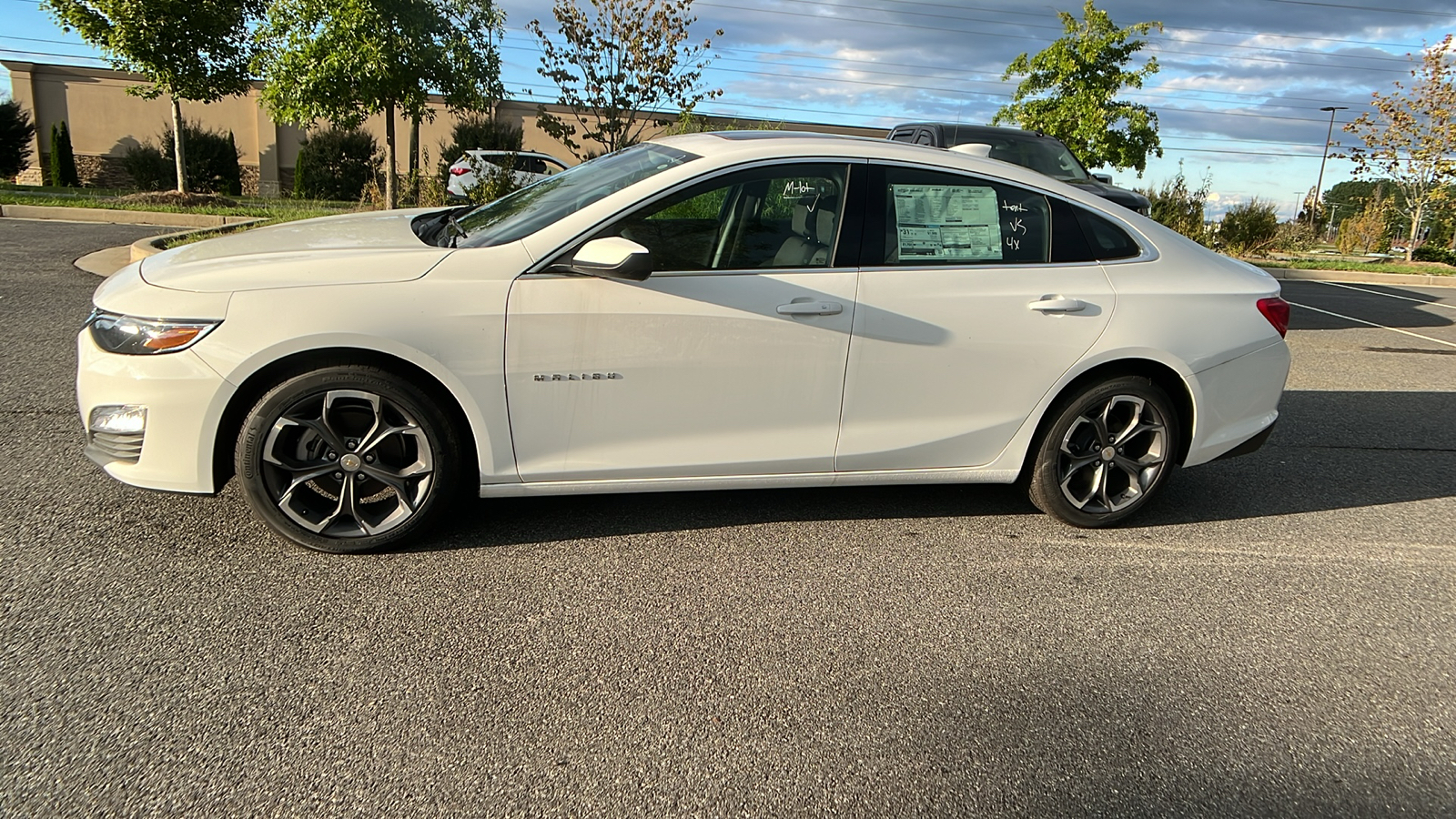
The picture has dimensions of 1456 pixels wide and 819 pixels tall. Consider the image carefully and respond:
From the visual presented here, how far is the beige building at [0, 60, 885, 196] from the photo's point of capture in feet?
110

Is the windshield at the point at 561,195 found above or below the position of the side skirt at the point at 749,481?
above

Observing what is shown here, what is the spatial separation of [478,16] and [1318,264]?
62.2 ft

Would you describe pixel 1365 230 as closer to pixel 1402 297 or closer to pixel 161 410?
pixel 1402 297

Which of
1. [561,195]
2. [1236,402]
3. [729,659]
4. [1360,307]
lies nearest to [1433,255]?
[1360,307]

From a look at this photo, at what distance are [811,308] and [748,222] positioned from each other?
17.1 inches

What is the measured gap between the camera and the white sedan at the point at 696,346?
3465 millimetres

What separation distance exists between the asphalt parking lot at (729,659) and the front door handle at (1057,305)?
1.01 meters

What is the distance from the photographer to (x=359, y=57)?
19.9m

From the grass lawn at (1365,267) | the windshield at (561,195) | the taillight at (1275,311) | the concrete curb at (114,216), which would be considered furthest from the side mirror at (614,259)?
the grass lawn at (1365,267)

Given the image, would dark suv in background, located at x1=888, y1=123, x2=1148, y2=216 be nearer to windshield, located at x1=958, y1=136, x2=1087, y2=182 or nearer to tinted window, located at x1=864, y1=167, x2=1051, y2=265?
windshield, located at x1=958, y1=136, x2=1087, y2=182

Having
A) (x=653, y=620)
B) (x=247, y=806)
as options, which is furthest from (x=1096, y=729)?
(x=247, y=806)

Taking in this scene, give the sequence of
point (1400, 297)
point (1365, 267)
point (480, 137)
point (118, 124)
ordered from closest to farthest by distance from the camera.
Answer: point (1400, 297) → point (1365, 267) → point (480, 137) → point (118, 124)

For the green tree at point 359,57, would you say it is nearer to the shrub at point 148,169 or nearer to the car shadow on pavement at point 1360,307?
the shrub at point 148,169

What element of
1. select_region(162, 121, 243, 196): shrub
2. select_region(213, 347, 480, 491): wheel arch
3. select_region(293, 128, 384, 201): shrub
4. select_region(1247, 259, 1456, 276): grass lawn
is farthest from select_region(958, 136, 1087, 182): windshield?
select_region(162, 121, 243, 196): shrub
